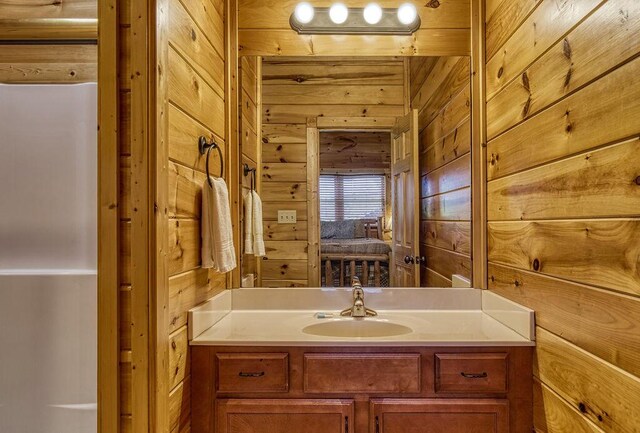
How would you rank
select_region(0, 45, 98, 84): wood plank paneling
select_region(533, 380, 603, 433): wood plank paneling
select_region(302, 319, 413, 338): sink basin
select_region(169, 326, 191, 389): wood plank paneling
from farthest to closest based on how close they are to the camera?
select_region(302, 319, 413, 338): sink basin
select_region(0, 45, 98, 84): wood plank paneling
select_region(169, 326, 191, 389): wood plank paneling
select_region(533, 380, 603, 433): wood plank paneling

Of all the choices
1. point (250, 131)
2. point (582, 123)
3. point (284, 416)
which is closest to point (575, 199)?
point (582, 123)

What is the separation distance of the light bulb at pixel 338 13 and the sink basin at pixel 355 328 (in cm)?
137

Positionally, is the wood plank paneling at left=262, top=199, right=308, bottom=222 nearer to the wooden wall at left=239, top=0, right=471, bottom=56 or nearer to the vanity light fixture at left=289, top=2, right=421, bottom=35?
the wooden wall at left=239, top=0, right=471, bottom=56

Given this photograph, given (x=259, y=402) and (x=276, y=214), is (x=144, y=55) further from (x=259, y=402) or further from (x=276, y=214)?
(x=259, y=402)

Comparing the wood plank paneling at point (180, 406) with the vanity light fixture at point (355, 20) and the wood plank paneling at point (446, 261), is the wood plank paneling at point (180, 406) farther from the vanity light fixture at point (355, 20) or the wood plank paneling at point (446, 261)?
the vanity light fixture at point (355, 20)

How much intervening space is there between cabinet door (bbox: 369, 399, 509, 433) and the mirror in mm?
597

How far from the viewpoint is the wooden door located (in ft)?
6.40

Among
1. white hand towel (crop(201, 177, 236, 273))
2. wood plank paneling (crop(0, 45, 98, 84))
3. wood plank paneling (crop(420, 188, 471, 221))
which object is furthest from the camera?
wood plank paneling (crop(420, 188, 471, 221))

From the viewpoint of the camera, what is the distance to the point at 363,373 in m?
1.44

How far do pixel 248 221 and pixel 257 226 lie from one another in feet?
0.17

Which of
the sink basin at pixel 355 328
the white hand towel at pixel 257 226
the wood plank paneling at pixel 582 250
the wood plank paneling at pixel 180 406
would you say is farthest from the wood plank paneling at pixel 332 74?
the wood plank paneling at pixel 180 406

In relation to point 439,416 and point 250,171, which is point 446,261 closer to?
point 439,416

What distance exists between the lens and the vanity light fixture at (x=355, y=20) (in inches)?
74.7

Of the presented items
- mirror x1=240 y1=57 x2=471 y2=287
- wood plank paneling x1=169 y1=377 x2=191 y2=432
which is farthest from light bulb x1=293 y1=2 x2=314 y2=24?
wood plank paneling x1=169 y1=377 x2=191 y2=432
